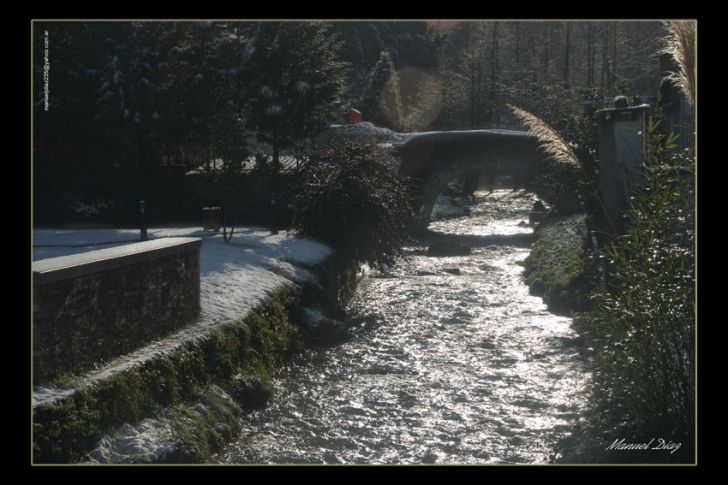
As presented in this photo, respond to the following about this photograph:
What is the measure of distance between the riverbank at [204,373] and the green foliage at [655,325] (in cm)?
479

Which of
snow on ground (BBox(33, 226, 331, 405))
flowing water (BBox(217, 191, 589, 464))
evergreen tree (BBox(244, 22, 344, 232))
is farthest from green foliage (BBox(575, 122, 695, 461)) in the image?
evergreen tree (BBox(244, 22, 344, 232))

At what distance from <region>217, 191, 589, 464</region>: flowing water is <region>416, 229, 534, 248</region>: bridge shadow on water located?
11.0 meters

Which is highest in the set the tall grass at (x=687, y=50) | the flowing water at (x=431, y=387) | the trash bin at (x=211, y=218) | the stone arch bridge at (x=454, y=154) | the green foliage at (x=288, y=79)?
the green foliage at (x=288, y=79)

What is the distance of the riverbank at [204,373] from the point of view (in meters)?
8.98

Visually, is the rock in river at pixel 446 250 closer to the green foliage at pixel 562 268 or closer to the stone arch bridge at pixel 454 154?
the green foliage at pixel 562 268

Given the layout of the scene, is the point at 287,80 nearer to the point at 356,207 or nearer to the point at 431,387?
the point at 356,207

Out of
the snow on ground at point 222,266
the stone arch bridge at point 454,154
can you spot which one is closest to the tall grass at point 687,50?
the snow on ground at point 222,266

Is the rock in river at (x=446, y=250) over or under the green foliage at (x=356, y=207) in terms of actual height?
under

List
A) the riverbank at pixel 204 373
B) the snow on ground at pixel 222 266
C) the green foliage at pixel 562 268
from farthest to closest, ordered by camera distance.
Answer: the green foliage at pixel 562 268
the snow on ground at pixel 222 266
the riverbank at pixel 204 373

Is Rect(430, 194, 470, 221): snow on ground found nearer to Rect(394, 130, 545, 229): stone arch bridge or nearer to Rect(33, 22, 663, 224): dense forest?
Rect(394, 130, 545, 229): stone arch bridge

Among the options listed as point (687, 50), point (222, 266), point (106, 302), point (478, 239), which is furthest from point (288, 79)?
point (687, 50)

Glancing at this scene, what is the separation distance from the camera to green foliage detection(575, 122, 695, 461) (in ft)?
27.0

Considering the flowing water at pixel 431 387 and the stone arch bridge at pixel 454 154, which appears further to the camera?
the stone arch bridge at pixel 454 154
